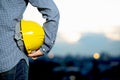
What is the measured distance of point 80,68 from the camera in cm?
10469

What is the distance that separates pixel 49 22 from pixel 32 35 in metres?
0.16

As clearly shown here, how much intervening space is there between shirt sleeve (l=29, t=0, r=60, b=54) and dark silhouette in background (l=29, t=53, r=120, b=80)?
97328mm

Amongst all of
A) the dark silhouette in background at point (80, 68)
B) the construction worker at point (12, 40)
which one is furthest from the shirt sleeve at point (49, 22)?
the dark silhouette in background at point (80, 68)

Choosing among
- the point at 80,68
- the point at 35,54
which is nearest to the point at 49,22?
the point at 35,54

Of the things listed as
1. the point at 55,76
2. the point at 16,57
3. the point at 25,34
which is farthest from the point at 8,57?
the point at 55,76

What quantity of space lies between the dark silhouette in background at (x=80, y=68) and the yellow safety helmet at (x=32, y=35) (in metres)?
97.3

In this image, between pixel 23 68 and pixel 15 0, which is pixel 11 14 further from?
pixel 23 68

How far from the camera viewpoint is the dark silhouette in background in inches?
4093

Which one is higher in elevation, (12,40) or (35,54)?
→ (12,40)

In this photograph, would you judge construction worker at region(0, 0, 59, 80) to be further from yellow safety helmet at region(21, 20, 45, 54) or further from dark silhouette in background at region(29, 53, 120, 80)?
dark silhouette in background at region(29, 53, 120, 80)

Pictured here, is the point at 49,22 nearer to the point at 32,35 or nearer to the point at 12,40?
the point at 32,35

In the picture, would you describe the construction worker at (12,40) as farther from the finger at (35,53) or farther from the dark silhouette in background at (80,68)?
the dark silhouette in background at (80,68)

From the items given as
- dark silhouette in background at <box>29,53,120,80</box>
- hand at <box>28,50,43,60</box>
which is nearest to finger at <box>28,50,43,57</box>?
hand at <box>28,50,43,60</box>

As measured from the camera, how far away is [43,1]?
3264 mm
